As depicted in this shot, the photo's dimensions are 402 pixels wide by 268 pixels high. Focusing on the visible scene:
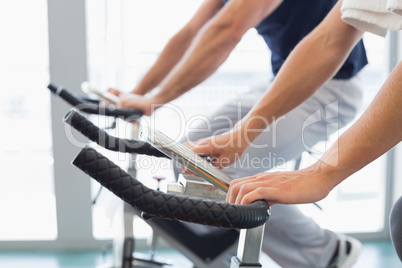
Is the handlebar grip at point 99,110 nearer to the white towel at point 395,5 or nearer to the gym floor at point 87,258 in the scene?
the white towel at point 395,5

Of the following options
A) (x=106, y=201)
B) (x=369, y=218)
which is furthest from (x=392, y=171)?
(x=106, y=201)

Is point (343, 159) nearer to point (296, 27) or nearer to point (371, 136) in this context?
point (371, 136)

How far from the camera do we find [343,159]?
75cm

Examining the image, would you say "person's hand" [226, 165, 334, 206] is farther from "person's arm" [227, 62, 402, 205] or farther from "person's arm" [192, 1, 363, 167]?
"person's arm" [192, 1, 363, 167]

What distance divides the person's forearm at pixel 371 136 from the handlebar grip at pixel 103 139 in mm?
304

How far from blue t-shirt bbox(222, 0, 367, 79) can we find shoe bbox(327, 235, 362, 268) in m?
0.51

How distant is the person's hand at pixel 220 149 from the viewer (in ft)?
3.16

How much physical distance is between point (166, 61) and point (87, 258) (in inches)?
54.6

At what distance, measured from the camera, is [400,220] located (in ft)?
2.68

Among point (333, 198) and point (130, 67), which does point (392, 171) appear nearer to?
point (333, 198)

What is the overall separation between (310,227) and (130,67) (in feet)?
5.23

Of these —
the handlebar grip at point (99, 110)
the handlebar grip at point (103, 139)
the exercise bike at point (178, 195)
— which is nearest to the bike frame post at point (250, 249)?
the exercise bike at point (178, 195)

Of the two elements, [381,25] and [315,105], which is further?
[315,105]

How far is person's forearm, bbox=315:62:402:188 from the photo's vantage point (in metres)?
0.71
